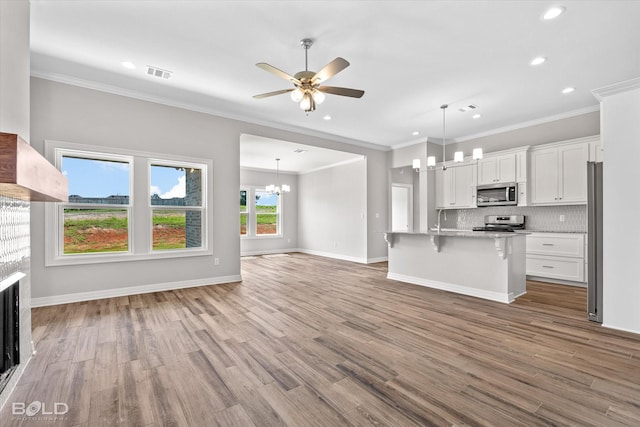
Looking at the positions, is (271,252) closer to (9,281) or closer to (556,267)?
(556,267)

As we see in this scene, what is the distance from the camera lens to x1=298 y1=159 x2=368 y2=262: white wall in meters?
7.69

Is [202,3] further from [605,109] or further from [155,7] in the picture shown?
[605,109]

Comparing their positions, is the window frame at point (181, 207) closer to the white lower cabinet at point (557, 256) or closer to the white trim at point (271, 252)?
the white trim at point (271, 252)

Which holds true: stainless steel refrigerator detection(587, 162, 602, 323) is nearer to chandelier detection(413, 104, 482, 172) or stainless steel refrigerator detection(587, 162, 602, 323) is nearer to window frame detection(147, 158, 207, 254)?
chandelier detection(413, 104, 482, 172)

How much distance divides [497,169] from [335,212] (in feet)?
13.9

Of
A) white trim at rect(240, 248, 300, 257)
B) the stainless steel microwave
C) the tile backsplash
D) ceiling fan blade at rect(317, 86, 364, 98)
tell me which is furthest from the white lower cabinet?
white trim at rect(240, 248, 300, 257)

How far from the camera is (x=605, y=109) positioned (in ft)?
10.4

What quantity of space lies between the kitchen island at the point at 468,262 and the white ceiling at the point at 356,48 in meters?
2.15

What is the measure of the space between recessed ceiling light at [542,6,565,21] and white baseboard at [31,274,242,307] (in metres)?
5.27

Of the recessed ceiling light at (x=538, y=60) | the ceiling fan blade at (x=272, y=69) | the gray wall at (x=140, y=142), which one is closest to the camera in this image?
the ceiling fan blade at (x=272, y=69)

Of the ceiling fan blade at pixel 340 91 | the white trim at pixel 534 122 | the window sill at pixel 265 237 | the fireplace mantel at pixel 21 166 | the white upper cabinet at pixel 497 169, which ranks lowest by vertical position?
the window sill at pixel 265 237

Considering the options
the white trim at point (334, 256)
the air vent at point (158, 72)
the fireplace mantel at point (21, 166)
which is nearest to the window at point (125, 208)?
the air vent at point (158, 72)

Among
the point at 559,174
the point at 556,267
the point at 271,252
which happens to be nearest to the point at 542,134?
the point at 559,174

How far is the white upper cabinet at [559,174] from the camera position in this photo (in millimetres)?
4871
